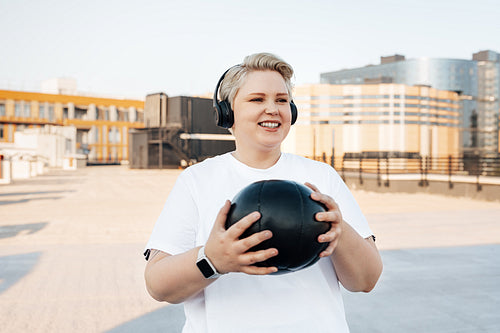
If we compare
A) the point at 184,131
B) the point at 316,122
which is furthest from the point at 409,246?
the point at 316,122

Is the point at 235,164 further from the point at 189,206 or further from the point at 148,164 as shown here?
the point at 148,164

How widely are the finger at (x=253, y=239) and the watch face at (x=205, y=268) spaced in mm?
170

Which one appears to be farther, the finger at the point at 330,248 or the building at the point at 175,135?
the building at the point at 175,135

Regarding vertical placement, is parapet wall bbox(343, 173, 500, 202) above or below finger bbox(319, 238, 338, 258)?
below

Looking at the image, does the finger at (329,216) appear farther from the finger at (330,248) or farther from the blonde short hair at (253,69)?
the blonde short hair at (253,69)

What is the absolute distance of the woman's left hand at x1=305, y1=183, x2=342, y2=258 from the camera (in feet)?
4.45

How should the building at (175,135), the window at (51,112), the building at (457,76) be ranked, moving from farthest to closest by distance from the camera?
the building at (457,76), the window at (51,112), the building at (175,135)

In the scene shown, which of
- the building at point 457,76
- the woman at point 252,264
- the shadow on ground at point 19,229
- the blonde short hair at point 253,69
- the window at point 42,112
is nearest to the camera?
the woman at point 252,264

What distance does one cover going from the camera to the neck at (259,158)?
174cm

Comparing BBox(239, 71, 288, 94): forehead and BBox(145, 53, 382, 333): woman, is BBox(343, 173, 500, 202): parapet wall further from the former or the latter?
BBox(239, 71, 288, 94): forehead

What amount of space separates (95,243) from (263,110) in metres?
7.09

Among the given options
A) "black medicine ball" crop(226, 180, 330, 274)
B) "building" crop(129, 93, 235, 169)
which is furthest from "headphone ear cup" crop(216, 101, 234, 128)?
"building" crop(129, 93, 235, 169)

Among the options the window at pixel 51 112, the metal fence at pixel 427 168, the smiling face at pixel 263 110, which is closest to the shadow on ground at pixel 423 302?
the smiling face at pixel 263 110

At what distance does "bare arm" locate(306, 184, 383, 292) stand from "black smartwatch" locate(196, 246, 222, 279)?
33cm
